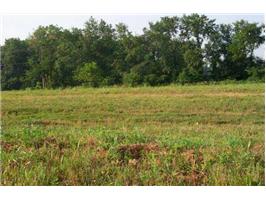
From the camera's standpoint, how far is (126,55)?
8.83 meters

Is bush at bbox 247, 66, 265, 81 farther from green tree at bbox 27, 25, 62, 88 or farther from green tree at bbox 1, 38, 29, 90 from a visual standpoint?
green tree at bbox 1, 38, 29, 90

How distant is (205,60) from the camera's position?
28.2ft

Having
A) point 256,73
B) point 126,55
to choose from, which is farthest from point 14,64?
point 256,73

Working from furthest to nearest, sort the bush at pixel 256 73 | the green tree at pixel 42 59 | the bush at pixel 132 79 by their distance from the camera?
the bush at pixel 256 73
the bush at pixel 132 79
the green tree at pixel 42 59

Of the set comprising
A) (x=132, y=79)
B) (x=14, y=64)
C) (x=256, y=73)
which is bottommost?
(x=132, y=79)

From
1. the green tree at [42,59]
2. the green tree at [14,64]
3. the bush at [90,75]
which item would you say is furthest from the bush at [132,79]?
the green tree at [14,64]

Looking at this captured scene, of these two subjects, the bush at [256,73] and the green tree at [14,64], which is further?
the bush at [256,73]

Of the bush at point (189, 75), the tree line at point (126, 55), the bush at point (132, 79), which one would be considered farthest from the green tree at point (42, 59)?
the bush at point (189, 75)

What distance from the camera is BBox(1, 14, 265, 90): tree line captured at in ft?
27.2

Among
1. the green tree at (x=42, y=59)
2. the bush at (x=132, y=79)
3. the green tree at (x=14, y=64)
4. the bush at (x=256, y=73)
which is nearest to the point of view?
the green tree at (x=14, y=64)

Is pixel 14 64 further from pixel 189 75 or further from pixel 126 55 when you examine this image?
pixel 189 75

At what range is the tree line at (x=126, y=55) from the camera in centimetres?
830

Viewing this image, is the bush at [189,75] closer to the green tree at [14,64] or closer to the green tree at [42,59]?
the green tree at [42,59]

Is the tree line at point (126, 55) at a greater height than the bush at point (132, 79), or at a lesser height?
greater
